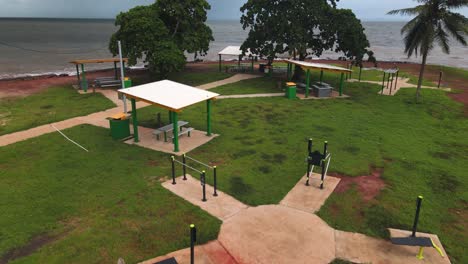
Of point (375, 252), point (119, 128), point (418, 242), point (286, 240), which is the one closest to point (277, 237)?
point (286, 240)

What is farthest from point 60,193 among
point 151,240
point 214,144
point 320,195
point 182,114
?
point 182,114

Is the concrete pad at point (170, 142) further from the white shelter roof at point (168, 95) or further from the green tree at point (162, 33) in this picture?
the green tree at point (162, 33)

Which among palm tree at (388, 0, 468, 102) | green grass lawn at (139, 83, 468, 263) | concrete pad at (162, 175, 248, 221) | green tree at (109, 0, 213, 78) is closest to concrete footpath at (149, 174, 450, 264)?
concrete pad at (162, 175, 248, 221)

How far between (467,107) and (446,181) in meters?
13.4

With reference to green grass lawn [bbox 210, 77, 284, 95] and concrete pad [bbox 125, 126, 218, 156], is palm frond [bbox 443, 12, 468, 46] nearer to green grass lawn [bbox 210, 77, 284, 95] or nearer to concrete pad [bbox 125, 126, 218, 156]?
green grass lawn [bbox 210, 77, 284, 95]

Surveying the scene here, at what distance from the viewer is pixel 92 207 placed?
9.46 m

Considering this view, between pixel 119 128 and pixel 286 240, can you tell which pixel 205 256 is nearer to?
pixel 286 240

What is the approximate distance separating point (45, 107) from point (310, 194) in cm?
1710

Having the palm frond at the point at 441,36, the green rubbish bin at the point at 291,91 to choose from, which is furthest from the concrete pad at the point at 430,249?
the palm frond at the point at 441,36

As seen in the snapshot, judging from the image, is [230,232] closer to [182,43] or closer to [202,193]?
[202,193]

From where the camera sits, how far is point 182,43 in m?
27.2

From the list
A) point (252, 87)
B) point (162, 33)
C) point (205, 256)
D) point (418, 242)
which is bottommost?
point (205, 256)

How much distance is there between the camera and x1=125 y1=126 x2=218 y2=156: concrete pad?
13758mm

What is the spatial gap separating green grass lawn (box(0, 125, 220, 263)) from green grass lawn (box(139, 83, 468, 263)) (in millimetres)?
2067
